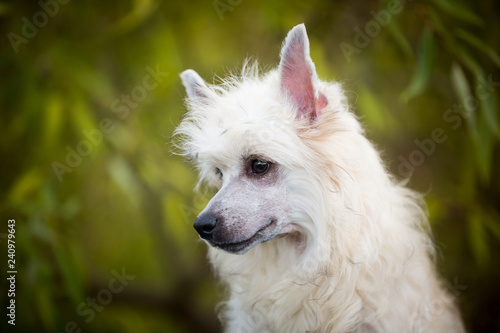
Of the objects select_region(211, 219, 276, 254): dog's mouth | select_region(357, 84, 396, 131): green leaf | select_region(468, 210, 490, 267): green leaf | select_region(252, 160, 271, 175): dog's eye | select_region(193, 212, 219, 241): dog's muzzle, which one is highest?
select_region(357, 84, 396, 131): green leaf

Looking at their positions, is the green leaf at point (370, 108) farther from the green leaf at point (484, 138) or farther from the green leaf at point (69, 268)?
the green leaf at point (69, 268)

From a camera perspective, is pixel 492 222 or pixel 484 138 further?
pixel 492 222

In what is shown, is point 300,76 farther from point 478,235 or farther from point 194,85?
point 478,235

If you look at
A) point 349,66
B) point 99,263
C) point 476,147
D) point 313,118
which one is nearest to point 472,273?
point 476,147

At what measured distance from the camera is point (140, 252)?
8.35 ft

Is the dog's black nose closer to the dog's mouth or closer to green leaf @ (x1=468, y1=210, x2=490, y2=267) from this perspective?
the dog's mouth

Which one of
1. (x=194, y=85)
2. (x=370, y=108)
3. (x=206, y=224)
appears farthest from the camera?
(x=370, y=108)

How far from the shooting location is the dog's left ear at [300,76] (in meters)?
1.24

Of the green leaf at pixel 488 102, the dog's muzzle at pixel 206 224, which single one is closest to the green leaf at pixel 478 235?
the green leaf at pixel 488 102

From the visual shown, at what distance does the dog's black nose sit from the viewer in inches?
50.7

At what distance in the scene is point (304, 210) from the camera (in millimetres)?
1354

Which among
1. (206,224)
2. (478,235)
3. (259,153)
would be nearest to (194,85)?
(259,153)

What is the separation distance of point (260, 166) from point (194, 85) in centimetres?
38

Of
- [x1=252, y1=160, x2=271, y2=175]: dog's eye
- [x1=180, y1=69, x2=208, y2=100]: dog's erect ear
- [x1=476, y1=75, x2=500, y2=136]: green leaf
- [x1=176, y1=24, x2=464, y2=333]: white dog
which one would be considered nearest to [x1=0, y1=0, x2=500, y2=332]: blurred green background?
[x1=476, y1=75, x2=500, y2=136]: green leaf
